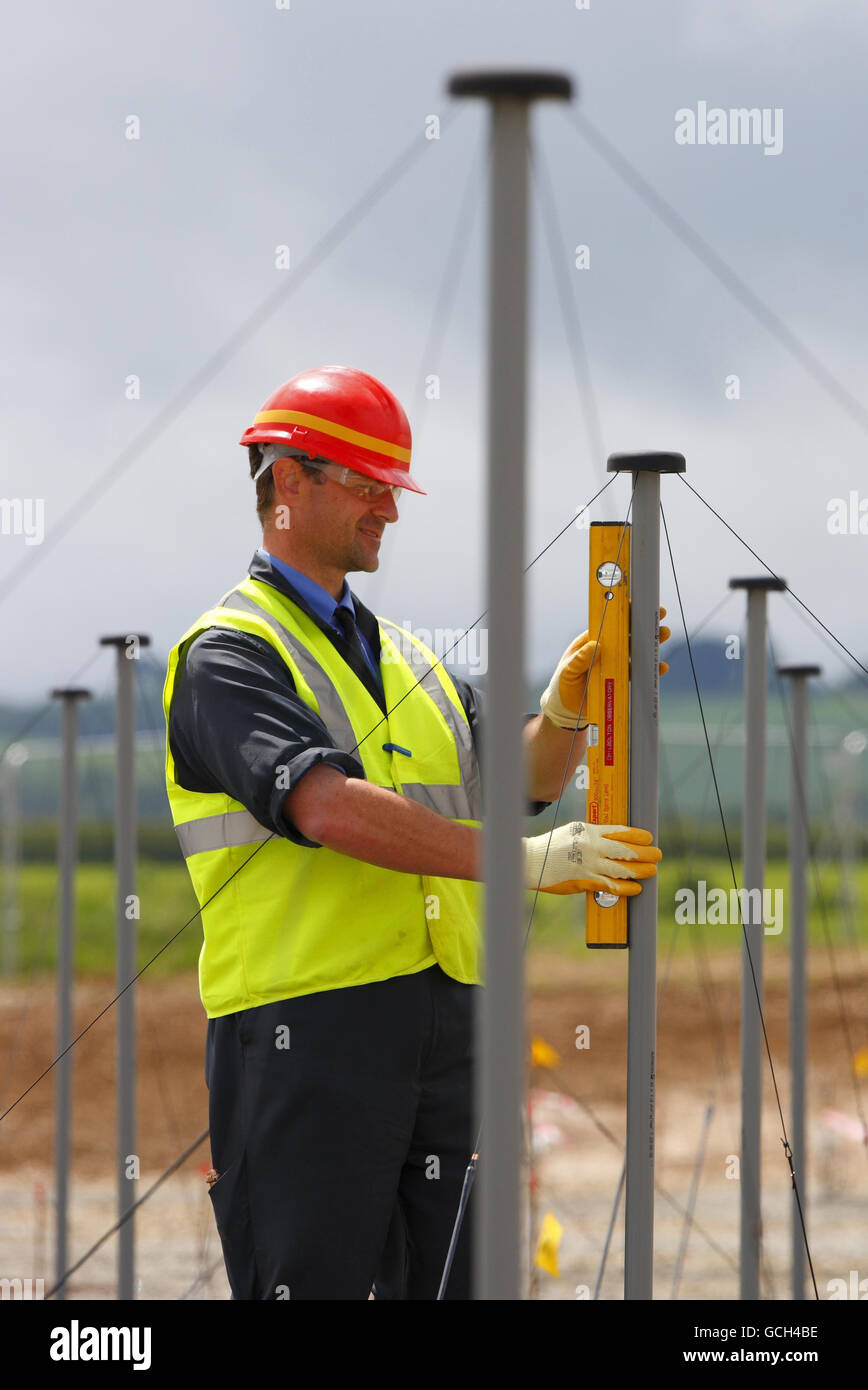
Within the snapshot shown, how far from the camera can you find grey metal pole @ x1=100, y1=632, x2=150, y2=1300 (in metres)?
4.49

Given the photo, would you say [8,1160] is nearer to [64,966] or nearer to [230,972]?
[64,966]

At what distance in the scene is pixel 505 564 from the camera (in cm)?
179

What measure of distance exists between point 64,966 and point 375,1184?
285cm

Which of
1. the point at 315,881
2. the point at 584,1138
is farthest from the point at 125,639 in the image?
the point at 584,1138

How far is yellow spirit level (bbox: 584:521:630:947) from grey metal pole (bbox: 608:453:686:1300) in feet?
0.06

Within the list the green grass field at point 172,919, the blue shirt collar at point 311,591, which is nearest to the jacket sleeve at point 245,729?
the blue shirt collar at point 311,591

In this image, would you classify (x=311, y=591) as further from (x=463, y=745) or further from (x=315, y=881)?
(x=315, y=881)

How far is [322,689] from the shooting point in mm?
3074

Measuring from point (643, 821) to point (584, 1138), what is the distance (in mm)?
8890

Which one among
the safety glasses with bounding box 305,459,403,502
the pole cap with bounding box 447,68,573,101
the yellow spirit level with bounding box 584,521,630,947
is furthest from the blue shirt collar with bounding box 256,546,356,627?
the pole cap with bounding box 447,68,573,101

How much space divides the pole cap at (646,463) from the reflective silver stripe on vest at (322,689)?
76 centimetres

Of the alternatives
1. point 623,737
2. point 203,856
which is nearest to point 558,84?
point 623,737

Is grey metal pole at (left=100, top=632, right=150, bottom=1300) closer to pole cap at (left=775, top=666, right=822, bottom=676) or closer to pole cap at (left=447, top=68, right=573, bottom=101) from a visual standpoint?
pole cap at (left=775, top=666, right=822, bottom=676)

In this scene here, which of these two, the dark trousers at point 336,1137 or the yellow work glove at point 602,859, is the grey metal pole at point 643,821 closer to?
the yellow work glove at point 602,859
